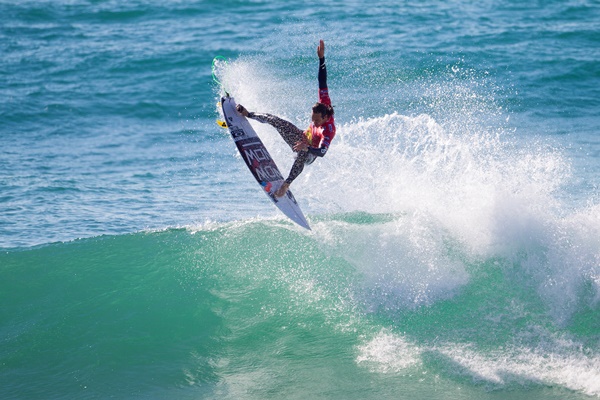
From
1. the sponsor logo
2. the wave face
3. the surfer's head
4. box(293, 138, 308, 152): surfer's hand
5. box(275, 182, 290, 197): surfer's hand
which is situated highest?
the surfer's head

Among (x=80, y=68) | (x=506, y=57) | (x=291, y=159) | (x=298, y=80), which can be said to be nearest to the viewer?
(x=291, y=159)

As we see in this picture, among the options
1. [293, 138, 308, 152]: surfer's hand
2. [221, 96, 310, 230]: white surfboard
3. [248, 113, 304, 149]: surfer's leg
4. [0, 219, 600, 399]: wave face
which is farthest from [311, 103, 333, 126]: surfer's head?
[0, 219, 600, 399]: wave face

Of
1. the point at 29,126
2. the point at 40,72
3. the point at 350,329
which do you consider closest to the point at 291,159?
the point at 350,329

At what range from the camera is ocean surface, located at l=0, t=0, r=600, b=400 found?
730cm

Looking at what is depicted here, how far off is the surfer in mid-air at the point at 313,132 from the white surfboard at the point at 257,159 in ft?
0.57

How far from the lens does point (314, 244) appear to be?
9.48 meters

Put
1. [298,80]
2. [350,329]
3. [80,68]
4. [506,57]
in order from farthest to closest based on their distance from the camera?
[80,68], [506,57], [298,80], [350,329]

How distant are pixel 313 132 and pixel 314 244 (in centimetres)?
172

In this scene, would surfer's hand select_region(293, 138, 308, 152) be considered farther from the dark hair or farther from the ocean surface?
the ocean surface

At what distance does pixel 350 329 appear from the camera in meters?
7.94

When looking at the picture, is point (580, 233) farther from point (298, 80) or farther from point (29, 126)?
point (29, 126)

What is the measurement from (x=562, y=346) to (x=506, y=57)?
46.1 ft

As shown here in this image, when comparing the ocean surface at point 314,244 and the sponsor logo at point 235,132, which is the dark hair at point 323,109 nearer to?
the sponsor logo at point 235,132

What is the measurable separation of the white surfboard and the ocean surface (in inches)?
29.7
